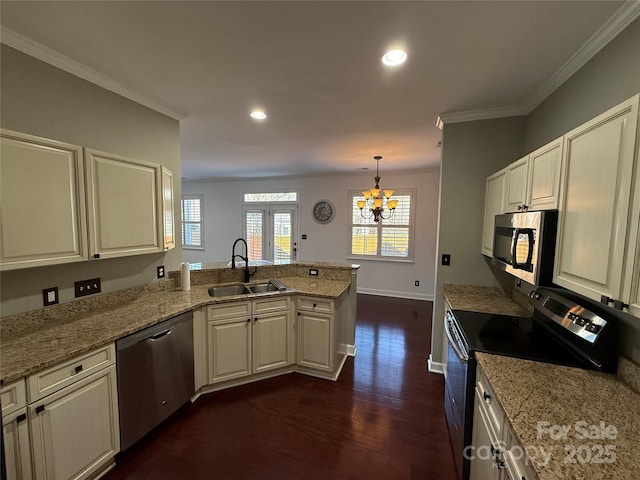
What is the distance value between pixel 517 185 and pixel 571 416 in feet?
4.99

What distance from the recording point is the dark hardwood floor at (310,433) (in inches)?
70.4

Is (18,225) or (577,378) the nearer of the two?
(577,378)

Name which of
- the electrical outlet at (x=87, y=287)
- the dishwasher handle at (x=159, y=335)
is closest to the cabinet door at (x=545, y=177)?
the dishwasher handle at (x=159, y=335)

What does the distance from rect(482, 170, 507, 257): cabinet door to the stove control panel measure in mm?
600

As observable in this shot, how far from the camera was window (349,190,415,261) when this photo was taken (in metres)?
5.70

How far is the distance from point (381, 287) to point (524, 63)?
4700mm

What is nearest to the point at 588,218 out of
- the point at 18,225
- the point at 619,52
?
the point at 619,52

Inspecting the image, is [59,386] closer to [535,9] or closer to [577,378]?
[577,378]

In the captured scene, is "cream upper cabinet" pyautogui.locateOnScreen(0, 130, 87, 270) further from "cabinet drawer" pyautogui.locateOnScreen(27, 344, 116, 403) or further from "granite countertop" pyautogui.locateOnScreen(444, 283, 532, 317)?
"granite countertop" pyautogui.locateOnScreen(444, 283, 532, 317)

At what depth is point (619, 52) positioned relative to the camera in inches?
58.4

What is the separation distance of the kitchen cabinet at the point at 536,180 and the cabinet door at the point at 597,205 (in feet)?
0.31

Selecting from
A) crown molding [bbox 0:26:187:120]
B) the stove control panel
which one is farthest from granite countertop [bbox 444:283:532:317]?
crown molding [bbox 0:26:187:120]

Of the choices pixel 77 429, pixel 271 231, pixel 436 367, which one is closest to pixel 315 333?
pixel 436 367

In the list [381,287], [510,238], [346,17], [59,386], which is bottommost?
[381,287]
